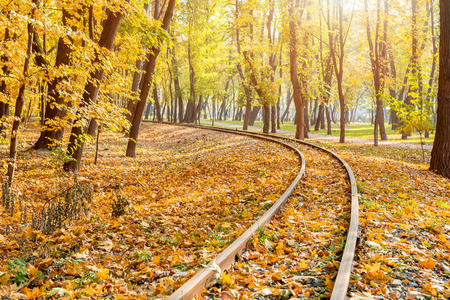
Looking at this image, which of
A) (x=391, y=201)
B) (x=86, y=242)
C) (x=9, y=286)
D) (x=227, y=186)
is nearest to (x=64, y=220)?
(x=86, y=242)

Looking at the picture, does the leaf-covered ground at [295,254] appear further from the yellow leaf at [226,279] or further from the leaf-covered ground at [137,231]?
the leaf-covered ground at [137,231]

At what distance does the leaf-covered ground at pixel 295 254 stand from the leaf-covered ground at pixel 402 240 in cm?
33

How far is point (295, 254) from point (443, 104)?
8.53m

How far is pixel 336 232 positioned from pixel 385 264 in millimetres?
1013

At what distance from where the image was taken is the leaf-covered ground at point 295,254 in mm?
3357

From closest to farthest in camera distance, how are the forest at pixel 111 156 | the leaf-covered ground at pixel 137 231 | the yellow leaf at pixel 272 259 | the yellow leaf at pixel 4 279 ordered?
the yellow leaf at pixel 4 279 → the leaf-covered ground at pixel 137 231 → the forest at pixel 111 156 → the yellow leaf at pixel 272 259

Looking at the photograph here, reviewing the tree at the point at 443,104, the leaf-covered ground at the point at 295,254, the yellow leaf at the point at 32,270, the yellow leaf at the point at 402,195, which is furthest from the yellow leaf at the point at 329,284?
the tree at the point at 443,104

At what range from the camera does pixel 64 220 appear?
18.5 feet

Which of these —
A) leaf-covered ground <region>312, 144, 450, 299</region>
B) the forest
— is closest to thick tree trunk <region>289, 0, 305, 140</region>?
the forest

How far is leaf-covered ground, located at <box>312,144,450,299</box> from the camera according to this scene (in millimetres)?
3396

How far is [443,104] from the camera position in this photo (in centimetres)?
986

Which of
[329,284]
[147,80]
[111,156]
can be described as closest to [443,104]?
[329,284]

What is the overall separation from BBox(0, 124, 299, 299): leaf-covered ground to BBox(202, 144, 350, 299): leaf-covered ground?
45cm

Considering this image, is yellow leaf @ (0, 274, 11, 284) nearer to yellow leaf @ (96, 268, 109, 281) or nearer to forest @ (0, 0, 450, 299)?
forest @ (0, 0, 450, 299)
